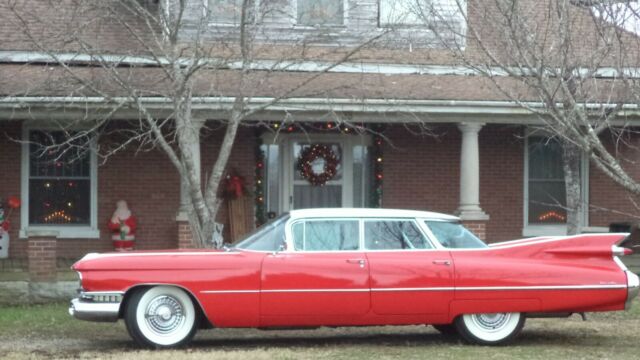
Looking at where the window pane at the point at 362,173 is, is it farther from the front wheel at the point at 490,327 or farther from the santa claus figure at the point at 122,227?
the front wheel at the point at 490,327

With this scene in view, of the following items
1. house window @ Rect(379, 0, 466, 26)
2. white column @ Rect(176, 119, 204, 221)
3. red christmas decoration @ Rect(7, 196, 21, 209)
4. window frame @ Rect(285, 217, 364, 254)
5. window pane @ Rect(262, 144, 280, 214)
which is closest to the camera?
window frame @ Rect(285, 217, 364, 254)

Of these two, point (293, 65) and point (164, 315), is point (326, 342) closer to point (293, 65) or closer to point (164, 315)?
point (164, 315)

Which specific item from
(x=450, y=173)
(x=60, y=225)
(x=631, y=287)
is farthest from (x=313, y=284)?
(x=450, y=173)

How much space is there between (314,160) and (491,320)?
24.0ft

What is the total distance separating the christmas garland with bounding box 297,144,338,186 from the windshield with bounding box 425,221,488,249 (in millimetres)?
6763

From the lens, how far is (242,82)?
489 inches

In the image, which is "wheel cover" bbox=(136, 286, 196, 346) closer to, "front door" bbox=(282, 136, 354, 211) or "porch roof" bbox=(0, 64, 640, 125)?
"porch roof" bbox=(0, 64, 640, 125)

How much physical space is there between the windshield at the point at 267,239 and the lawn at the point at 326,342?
1003 mm

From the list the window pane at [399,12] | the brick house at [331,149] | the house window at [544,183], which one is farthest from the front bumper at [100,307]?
the house window at [544,183]

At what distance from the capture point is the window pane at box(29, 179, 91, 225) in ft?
55.4

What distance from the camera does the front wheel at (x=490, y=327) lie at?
1058cm

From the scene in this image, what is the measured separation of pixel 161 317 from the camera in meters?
10.3

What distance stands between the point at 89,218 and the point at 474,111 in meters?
6.30

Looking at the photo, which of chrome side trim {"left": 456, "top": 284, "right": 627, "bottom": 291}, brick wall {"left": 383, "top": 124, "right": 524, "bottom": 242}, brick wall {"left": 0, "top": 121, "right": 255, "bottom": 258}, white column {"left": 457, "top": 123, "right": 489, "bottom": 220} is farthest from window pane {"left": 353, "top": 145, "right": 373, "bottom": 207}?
chrome side trim {"left": 456, "top": 284, "right": 627, "bottom": 291}
